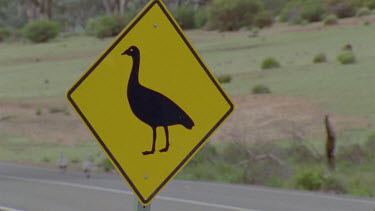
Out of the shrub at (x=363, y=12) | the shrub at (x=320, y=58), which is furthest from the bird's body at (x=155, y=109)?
the shrub at (x=363, y=12)

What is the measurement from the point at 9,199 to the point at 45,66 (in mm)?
45702

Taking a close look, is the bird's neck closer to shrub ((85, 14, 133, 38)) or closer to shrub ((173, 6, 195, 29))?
shrub ((85, 14, 133, 38))

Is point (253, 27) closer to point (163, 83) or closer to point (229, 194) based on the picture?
point (229, 194)

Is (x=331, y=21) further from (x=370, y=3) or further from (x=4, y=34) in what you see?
(x=4, y=34)

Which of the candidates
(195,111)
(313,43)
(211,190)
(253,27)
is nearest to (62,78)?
(313,43)

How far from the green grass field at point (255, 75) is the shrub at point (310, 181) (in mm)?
240

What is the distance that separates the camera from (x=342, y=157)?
24.6m

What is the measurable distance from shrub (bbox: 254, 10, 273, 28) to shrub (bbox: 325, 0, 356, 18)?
5.57 m

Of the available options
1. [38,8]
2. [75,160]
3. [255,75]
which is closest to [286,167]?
[75,160]

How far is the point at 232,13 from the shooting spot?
71.9 metres

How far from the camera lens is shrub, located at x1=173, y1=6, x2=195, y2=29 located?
7262 centimetres

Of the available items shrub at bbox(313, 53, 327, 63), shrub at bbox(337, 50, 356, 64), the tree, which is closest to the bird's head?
shrub at bbox(337, 50, 356, 64)

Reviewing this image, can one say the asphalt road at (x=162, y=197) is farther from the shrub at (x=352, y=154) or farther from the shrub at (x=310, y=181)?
the shrub at (x=352, y=154)

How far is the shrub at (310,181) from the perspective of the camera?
19.9 meters
